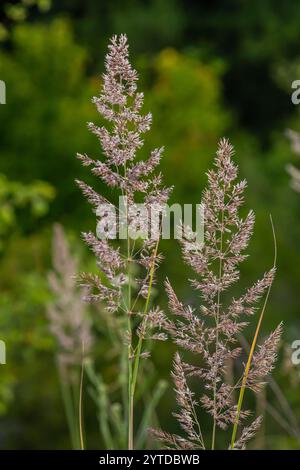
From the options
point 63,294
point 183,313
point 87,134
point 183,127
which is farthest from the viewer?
point 183,127

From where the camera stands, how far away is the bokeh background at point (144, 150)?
6.05m

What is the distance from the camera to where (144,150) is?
11453 millimetres

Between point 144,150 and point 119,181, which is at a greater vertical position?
point 144,150

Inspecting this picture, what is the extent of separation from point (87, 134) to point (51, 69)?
1.76 metres

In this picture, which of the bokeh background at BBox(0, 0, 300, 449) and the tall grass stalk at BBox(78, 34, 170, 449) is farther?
the bokeh background at BBox(0, 0, 300, 449)

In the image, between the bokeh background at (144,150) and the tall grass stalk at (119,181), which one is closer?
the tall grass stalk at (119,181)

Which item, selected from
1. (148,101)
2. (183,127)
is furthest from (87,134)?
(183,127)

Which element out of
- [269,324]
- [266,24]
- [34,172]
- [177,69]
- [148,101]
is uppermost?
[266,24]

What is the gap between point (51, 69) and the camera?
12.4 meters

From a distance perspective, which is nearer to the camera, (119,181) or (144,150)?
(119,181)

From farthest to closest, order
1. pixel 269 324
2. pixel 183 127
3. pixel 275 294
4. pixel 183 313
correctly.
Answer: pixel 183 127
pixel 275 294
pixel 269 324
pixel 183 313

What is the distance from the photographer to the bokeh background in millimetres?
6047

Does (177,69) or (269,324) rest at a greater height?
(177,69)

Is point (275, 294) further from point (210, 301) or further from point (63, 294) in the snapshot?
point (210, 301)
